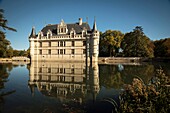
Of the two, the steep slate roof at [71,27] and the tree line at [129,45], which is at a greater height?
the steep slate roof at [71,27]

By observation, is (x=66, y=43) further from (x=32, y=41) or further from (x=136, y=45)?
(x=136, y=45)

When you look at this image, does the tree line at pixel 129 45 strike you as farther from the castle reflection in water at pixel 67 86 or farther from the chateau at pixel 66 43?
the castle reflection in water at pixel 67 86

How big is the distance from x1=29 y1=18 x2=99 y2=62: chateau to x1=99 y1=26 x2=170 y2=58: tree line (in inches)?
424

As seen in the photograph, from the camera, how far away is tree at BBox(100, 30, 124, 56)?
4584cm

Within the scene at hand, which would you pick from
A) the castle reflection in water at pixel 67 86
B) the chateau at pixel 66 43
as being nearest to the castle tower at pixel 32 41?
the chateau at pixel 66 43

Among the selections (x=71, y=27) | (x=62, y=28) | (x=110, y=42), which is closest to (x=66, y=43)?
(x=62, y=28)

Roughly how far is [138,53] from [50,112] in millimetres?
41852

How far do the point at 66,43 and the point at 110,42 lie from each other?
14469 mm

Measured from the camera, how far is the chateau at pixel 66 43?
36.5m

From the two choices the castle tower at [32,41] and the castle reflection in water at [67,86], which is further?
the castle tower at [32,41]

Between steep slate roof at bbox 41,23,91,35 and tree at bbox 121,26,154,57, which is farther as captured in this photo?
tree at bbox 121,26,154,57

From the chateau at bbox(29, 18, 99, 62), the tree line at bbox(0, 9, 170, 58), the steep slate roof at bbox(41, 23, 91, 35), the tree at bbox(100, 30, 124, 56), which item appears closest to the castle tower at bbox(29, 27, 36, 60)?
the chateau at bbox(29, 18, 99, 62)

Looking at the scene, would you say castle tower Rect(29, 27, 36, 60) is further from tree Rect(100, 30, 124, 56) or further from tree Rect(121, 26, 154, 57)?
tree Rect(121, 26, 154, 57)

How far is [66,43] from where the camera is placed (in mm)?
38656
